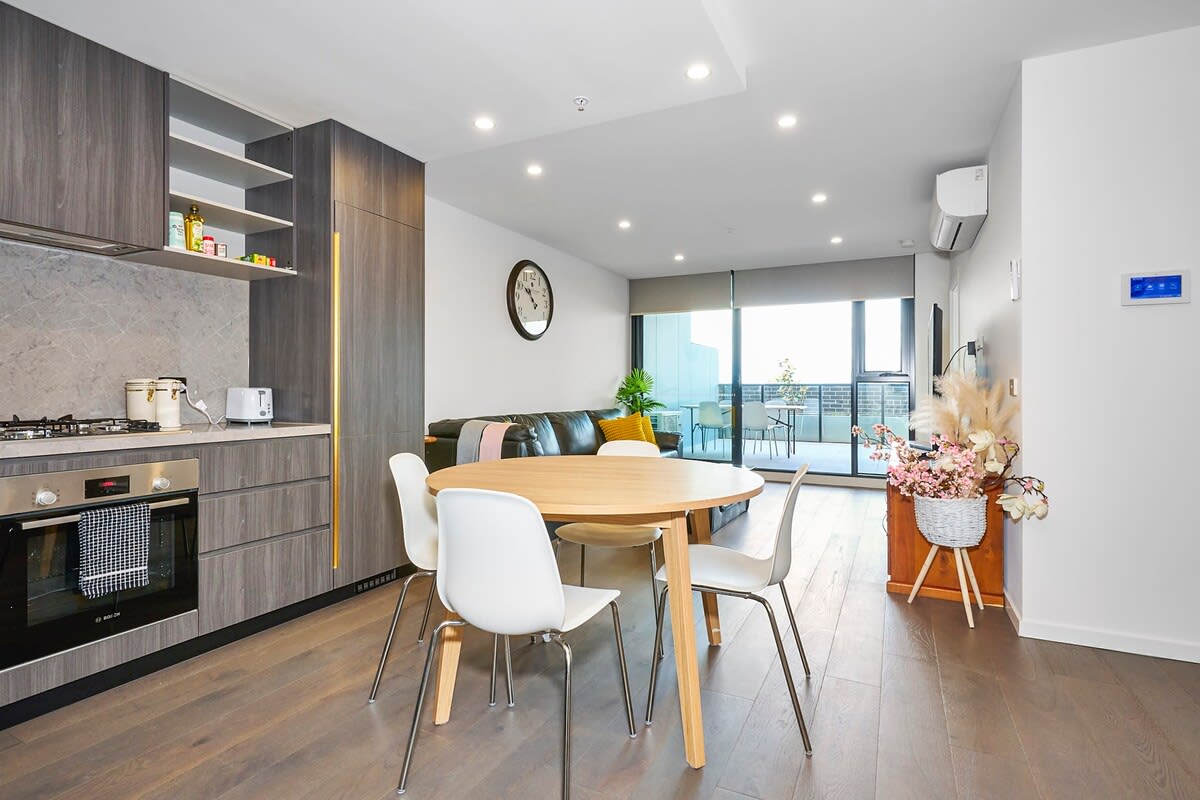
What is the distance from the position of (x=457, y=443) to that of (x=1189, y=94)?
400 centimetres

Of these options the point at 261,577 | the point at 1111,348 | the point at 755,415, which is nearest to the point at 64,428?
the point at 261,577

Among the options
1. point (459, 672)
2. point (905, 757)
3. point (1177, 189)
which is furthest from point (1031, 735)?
point (1177, 189)

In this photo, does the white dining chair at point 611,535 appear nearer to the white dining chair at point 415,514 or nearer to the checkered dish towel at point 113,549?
the white dining chair at point 415,514

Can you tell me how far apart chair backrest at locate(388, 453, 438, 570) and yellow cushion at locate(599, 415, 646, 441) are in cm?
379

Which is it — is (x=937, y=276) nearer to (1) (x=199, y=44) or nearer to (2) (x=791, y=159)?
(2) (x=791, y=159)

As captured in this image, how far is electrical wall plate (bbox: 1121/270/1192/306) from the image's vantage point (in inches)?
93.8

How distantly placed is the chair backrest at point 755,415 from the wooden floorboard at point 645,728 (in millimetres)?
4669

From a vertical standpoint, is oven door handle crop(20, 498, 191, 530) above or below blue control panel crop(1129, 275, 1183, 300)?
below

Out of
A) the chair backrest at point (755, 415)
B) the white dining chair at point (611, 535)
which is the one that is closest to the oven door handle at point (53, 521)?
the white dining chair at point (611, 535)

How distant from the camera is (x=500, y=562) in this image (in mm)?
Result: 1507

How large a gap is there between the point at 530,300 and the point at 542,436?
1.42 m

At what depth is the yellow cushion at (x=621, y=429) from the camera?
6062 millimetres

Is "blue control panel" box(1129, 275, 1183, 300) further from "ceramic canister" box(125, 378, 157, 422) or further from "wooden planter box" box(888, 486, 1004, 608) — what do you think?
Answer: "ceramic canister" box(125, 378, 157, 422)

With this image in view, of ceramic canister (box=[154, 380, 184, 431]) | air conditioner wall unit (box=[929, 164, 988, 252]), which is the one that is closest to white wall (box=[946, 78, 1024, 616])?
air conditioner wall unit (box=[929, 164, 988, 252])
